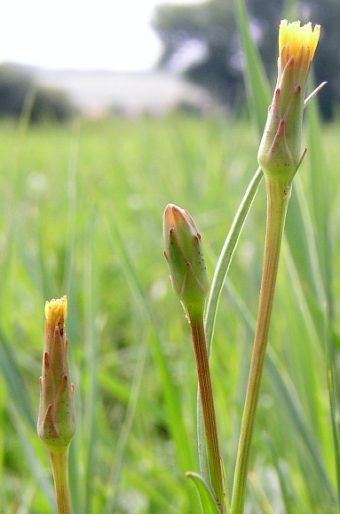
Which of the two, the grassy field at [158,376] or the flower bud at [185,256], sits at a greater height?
the flower bud at [185,256]

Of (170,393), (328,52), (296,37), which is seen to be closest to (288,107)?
Result: (296,37)

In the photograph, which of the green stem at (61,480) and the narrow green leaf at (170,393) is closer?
the green stem at (61,480)

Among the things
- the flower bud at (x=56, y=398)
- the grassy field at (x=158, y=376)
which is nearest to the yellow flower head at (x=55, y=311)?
the flower bud at (x=56, y=398)

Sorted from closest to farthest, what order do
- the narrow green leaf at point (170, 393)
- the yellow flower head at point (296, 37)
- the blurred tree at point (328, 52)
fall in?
the yellow flower head at point (296, 37), the narrow green leaf at point (170, 393), the blurred tree at point (328, 52)

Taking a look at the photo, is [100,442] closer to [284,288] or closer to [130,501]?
[130,501]

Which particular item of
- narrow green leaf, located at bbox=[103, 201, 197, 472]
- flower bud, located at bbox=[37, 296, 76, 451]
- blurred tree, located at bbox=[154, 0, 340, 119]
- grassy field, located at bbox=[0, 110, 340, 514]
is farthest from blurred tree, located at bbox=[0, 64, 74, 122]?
flower bud, located at bbox=[37, 296, 76, 451]

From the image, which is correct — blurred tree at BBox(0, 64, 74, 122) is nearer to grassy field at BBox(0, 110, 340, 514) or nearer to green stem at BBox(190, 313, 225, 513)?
grassy field at BBox(0, 110, 340, 514)

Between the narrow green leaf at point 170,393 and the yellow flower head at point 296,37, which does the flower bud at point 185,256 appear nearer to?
the yellow flower head at point 296,37
